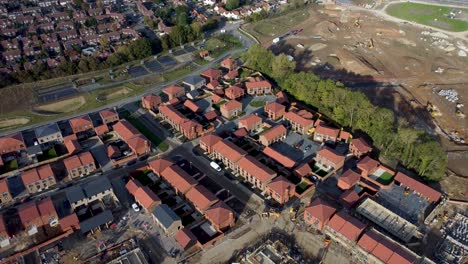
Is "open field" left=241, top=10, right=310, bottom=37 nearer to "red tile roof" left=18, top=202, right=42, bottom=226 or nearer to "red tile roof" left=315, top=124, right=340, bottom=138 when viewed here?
"red tile roof" left=315, top=124, right=340, bottom=138

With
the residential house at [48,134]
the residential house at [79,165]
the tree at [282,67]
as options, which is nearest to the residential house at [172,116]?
the residential house at [79,165]

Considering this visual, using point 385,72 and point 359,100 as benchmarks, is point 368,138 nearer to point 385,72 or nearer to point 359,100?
point 359,100

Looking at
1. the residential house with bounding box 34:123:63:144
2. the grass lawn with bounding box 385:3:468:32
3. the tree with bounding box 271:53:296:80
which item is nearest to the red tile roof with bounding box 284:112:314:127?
the tree with bounding box 271:53:296:80

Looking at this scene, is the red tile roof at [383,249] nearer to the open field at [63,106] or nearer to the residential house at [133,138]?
the residential house at [133,138]

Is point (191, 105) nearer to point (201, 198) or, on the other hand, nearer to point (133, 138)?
point (133, 138)

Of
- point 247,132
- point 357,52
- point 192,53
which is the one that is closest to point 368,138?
point 247,132

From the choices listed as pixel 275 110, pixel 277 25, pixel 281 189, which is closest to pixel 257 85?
pixel 275 110
